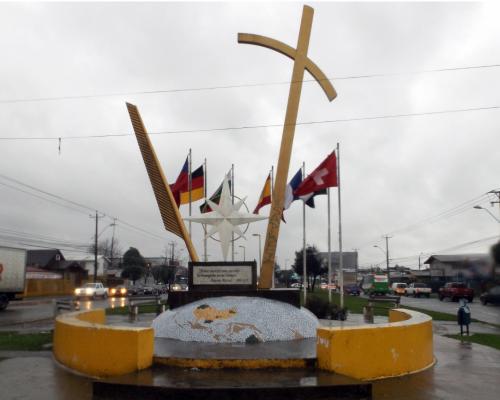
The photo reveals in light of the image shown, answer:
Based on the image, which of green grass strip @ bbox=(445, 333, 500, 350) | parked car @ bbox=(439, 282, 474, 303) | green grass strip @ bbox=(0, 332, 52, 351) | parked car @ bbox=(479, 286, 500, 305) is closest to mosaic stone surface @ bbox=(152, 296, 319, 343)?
green grass strip @ bbox=(0, 332, 52, 351)

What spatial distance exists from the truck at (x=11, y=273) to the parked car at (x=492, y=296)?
3221 centimetres

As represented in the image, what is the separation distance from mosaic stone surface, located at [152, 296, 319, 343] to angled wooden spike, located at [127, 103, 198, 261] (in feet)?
9.92

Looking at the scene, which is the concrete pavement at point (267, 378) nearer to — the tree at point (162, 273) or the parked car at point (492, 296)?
the parked car at point (492, 296)

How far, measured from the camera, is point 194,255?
1658cm

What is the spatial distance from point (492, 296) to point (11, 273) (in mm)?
33293

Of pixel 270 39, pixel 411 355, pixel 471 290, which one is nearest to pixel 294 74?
pixel 270 39

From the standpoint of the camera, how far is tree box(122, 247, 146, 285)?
85.6m

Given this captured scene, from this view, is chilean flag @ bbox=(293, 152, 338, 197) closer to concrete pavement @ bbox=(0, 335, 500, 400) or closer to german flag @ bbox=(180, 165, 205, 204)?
german flag @ bbox=(180, 165, 205, 204)

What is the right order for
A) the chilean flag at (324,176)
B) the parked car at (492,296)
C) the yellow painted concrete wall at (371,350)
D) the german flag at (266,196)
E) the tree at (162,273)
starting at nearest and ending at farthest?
the yellow painted concrete wall at (371,350) → the chilean flag at (324,176) → the german flag at (266,196) → the parked car at (492,296) → the tree at (162,273)

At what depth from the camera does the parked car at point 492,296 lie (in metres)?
35.1

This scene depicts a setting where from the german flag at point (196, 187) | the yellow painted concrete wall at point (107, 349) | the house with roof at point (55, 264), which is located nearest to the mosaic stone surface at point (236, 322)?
the yellow painted concrete wall at point (107, 349)

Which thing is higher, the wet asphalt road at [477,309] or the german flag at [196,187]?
the german flag at [196,187]

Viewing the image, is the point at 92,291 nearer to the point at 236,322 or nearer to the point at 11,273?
the point at 11,273

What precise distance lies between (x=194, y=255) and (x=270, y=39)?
758cm
